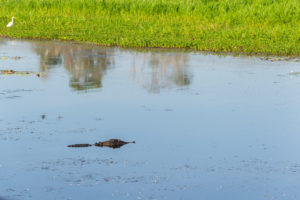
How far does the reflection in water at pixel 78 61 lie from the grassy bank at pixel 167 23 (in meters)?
1.34

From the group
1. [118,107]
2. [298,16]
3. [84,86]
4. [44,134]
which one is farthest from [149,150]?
[298,16]

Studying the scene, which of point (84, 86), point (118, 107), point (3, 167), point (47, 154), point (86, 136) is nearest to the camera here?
point (3, 167)

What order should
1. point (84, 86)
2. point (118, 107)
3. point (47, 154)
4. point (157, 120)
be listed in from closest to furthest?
point (47, 154) → point (157, 120) → point (118, 107) → point (84, 86)

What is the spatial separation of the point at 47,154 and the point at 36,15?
1802cm

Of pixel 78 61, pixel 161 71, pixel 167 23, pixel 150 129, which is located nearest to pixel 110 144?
pixel 150 129

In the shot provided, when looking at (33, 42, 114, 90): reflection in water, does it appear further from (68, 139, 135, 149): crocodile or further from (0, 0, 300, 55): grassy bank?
(68, 139, 135, 149): crocodile

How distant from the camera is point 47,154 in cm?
919

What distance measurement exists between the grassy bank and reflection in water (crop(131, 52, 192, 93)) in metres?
2.16

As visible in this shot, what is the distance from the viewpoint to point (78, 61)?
1786 cm

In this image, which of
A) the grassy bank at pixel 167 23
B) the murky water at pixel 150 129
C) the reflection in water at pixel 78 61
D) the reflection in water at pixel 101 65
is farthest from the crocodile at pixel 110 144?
the grassy bank at pixel 167 23

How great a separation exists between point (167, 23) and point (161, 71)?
26.8ft

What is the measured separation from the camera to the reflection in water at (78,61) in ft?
49.3

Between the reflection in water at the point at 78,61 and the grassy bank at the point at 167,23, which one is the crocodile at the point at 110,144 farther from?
the grassy bank at the point at 167,23

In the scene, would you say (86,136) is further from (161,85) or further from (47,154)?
(161,85)
